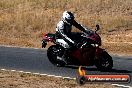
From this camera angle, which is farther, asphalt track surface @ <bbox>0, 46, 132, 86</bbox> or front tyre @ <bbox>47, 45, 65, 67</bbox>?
front tyre @ <bbox>47, 45, 65, 67</bbox>

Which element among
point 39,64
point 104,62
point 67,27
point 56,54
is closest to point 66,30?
point 67,27

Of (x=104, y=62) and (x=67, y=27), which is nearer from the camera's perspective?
(x=104, y=62)

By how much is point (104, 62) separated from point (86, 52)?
0.77 metres

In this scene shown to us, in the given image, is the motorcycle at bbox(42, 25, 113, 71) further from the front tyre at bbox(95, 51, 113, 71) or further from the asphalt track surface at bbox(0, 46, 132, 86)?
the asphalt track surface at bbox(0, 46, 132, 86)

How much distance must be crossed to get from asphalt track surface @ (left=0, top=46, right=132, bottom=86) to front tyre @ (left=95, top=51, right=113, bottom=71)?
22 cm

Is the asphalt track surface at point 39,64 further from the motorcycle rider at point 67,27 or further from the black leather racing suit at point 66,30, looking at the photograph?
the black leather racing suit at point 66,30

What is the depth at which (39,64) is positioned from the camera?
17.8 m

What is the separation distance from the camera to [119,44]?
2488 cm

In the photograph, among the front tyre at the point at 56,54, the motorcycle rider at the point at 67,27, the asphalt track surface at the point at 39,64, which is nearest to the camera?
the asphalt track surface at the point at 39,64

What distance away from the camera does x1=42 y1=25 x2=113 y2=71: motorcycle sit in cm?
1627

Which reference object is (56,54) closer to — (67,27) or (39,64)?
(39,64)

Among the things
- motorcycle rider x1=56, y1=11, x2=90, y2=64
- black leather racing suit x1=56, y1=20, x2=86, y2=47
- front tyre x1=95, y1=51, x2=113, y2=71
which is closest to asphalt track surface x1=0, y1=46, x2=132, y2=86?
front tyre x1=95, y1=51, x2=113, y2=71

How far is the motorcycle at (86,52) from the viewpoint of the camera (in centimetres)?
1627

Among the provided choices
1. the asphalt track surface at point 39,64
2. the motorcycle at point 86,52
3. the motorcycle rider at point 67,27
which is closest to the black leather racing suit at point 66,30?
the motorcycle rider at point 67,27
